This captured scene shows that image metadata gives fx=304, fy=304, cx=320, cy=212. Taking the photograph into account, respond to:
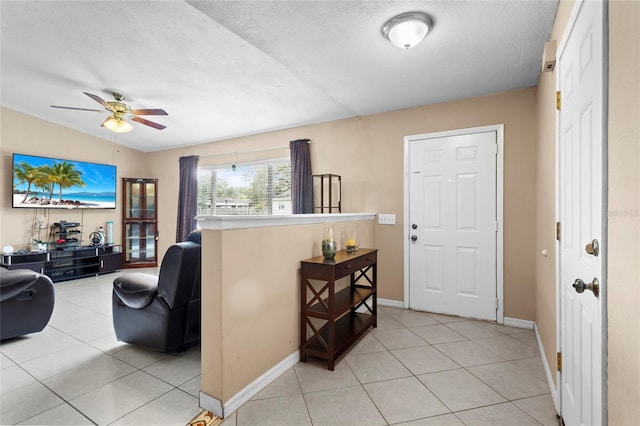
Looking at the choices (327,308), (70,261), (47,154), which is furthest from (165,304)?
(47,154)

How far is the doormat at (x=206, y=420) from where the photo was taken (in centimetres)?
171

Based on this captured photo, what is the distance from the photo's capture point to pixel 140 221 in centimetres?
647

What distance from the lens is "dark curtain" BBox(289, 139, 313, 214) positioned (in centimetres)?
443

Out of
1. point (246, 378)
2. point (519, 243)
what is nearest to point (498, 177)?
point (519, 243)

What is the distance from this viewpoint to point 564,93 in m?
1.73

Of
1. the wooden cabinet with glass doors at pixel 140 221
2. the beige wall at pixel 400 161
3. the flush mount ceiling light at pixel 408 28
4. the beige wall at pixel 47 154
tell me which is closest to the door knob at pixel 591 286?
the flush mount ceiling light at pixel 408 28

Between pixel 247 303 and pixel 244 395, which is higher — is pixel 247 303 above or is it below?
above

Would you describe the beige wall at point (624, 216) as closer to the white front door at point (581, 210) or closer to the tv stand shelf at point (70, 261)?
the white front door at point (581, 210)

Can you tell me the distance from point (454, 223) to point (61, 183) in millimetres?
6570

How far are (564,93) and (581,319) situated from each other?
4.03 ft

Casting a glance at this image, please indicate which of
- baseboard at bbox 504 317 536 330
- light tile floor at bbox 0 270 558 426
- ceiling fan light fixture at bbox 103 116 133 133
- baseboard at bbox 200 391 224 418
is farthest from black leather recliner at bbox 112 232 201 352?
baseboard at bbox 504 317 536 330

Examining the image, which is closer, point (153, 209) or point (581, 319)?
point (581, 319)

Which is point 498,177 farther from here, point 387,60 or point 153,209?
point 153,209

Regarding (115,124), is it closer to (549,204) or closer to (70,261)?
(70,261)
